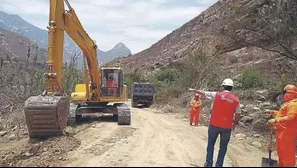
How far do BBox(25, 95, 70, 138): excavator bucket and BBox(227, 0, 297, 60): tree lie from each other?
8.48m

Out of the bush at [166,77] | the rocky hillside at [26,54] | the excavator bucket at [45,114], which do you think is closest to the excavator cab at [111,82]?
the rocky hillside at [26,54]

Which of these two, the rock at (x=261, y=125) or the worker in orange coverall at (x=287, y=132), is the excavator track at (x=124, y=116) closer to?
the rock at (x=261, y=125)

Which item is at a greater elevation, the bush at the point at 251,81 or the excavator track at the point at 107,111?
the bush at the point at 251,81

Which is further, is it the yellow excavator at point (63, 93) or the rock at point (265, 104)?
the rock at point (265, 104)

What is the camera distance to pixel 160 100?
1388 inches

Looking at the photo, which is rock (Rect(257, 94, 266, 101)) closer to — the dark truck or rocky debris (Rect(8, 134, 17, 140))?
rocky debris (Rect(8, 134, 17, 140))

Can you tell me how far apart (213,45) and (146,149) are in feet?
111

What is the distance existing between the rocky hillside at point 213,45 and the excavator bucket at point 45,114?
892 centimetres

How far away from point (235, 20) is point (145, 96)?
60.6ft

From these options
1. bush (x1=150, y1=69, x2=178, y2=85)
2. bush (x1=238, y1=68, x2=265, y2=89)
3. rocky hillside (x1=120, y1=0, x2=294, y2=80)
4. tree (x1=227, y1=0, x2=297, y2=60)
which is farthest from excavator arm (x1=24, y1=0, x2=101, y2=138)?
bush (x1=150, y1=69, x2=178, y2=85)

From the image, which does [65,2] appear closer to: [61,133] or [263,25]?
[61,133]

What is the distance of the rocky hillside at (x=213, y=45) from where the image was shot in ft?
68.1

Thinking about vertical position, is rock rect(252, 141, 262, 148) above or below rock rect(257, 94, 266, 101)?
below

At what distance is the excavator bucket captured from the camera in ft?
35.8
